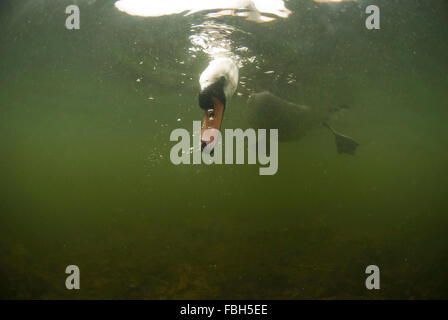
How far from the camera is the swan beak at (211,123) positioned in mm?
3045

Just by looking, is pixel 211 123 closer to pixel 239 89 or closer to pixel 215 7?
pixel 215 7

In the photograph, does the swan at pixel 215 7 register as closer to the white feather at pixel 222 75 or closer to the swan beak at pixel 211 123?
the white feather at pixel 222 75

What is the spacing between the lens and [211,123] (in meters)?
3.19

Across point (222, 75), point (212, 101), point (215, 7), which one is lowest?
point (212, 101)

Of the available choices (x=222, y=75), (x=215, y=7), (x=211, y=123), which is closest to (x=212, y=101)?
(x=211, y=123)

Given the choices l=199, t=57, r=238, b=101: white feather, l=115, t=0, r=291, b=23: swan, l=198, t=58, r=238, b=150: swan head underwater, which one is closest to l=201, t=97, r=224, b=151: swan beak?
l=198, t=58, r=238, b=150: swan head underwater

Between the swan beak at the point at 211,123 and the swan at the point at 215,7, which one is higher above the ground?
the swan at the point at 215,7

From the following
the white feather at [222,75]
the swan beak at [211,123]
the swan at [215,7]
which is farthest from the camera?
the swan at [215,7]

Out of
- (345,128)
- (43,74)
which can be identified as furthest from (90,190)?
(345,128)

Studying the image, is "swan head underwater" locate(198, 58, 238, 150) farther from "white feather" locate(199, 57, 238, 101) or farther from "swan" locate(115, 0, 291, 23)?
"swan" locate(115, 0, 291, 23)

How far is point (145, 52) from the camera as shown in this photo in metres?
6.29

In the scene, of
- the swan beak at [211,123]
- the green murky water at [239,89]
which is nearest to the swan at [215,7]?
the green murky water at [239,89]

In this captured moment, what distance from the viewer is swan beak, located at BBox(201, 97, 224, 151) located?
3.04 meters

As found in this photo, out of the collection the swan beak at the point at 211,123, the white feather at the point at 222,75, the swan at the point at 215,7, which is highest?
the swan at the point at 215,7
